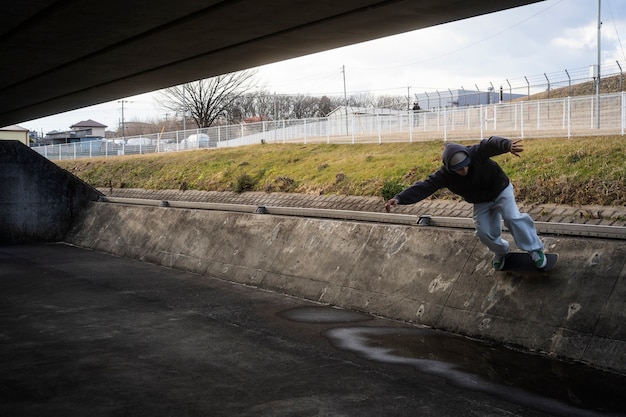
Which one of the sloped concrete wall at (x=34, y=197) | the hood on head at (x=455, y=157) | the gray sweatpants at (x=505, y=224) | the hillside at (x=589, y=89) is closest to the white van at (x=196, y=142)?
the hillside at (x=589, y=89)

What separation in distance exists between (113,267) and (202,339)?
291 inches

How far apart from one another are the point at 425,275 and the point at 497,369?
2.59 m

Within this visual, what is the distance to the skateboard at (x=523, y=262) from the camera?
7.66 m

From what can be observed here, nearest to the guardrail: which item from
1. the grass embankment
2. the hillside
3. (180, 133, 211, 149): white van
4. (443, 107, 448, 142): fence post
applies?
the grass embankment

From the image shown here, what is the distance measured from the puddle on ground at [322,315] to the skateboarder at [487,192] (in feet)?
6.81

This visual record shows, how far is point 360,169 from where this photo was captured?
27.2 metres

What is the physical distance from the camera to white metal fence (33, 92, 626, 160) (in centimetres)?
2494

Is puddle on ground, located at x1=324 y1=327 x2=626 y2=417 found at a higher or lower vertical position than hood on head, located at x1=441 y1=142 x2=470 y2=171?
lower

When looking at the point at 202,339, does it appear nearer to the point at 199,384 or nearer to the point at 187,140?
the point at 199,384

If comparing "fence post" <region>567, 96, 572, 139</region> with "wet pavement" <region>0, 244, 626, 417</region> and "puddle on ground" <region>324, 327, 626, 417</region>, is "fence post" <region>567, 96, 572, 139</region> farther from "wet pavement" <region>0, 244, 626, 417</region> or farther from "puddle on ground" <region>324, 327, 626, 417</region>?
"puddle on ground" <region>324, 327, 626, 417</region>

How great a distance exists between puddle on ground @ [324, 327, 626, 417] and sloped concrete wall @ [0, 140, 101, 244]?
1540cm

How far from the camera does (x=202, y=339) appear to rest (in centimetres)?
827

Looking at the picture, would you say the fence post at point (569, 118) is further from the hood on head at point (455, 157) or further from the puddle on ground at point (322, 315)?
the hood on head at point (455, 157)

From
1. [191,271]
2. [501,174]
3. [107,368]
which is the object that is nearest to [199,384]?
[107,368]
